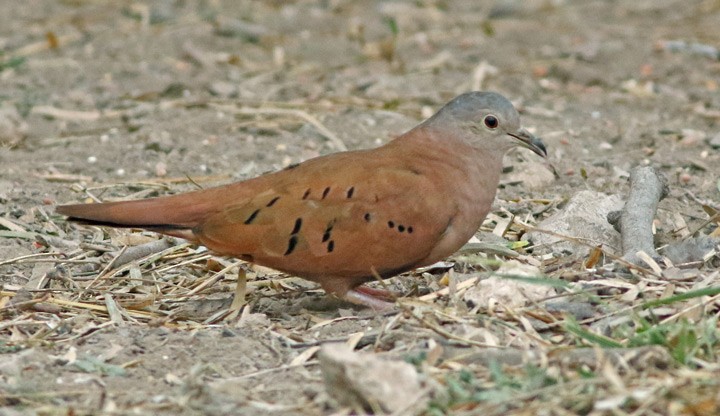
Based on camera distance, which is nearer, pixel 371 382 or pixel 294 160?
pixel 371 382

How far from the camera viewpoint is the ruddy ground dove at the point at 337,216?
4.05 meters

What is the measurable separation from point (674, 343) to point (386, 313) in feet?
3.36

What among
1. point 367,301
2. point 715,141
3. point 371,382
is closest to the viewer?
point 371,382

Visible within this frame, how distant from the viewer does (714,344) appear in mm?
3564

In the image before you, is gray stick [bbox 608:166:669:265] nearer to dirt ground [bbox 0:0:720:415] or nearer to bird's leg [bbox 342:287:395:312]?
dirt ground [bbox 0:0:720:415]

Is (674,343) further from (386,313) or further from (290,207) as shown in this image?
(290,207)

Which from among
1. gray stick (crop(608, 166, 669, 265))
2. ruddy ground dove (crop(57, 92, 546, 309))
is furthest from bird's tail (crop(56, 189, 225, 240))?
gray stick (crop(608, 166, 669, 265))

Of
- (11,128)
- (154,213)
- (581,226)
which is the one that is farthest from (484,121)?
(11,128)

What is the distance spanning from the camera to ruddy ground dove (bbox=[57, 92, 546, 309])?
4055 mm

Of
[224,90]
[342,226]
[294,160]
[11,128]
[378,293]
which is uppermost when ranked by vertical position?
[342,226]

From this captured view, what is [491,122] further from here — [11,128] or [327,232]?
[11,128]

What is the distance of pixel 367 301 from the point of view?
13.8ft

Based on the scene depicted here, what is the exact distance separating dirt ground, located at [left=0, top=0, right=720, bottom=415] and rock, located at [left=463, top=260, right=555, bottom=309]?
57mm

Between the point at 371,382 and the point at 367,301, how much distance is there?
107 cm
